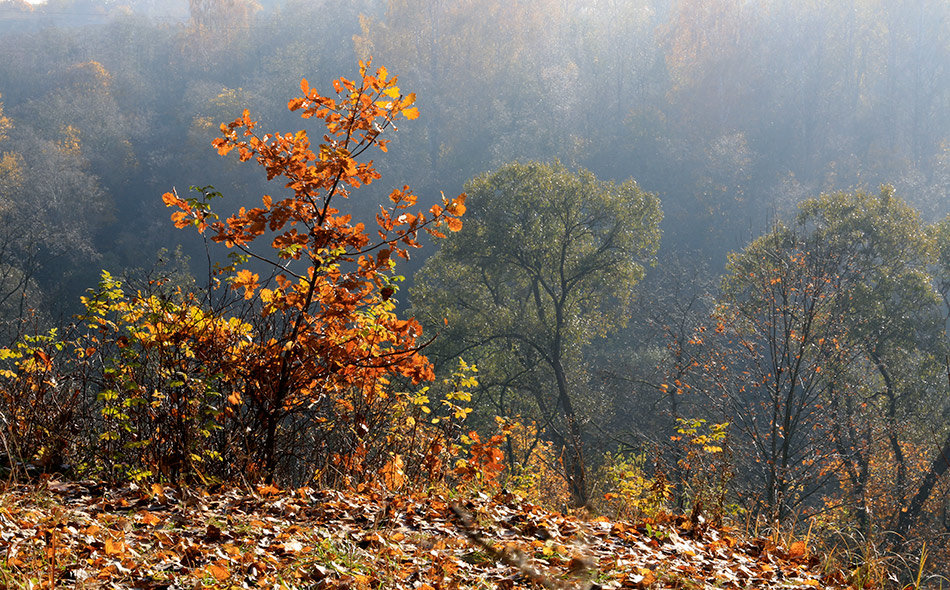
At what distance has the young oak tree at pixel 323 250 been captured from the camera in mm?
3691

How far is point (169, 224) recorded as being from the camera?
3878cm

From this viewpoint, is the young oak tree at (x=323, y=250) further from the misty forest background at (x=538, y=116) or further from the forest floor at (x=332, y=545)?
the misty forest background at (x=538, y=116)

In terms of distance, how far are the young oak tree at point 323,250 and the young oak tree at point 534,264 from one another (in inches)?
499

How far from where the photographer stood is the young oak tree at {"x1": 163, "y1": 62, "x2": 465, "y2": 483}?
145 inches

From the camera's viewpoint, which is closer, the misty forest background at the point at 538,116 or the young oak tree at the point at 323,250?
the young oak tree at the point at 323,250

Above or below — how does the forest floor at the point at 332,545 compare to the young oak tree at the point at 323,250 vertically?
below

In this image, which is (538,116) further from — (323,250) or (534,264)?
(323,250)

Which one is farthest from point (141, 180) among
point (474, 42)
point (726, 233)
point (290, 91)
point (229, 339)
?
point (229, 339)

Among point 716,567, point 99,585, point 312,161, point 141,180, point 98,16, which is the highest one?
point 98,16

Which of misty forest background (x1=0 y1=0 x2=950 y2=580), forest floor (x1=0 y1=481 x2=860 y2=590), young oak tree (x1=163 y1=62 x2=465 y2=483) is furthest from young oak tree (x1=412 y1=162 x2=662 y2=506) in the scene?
forest floor (x1=0 y1=481 x2=860 y2=590)

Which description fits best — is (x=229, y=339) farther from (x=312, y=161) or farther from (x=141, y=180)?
(x=141, y=180)

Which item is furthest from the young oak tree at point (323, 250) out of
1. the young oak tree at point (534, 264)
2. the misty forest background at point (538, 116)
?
the misty forest background at point (538, 116)

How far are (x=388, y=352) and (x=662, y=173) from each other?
133ft

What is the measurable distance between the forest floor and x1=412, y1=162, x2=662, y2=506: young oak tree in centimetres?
1301
